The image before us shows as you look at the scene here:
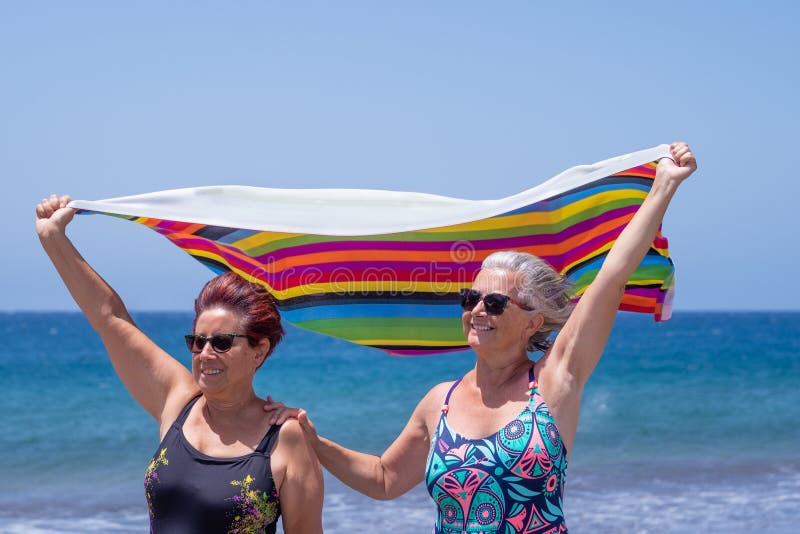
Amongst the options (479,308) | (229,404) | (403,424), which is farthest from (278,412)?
(403,424)

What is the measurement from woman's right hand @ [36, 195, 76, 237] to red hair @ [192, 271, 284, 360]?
2.06ft

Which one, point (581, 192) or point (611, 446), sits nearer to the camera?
point (581, 192)

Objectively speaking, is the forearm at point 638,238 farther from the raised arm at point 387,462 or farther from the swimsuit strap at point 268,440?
the swimsuit strap at point 268,440

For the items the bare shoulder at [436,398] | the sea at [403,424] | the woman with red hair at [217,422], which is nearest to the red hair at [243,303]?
the woman with red hair at [217,422]

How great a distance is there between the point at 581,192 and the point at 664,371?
30924mm

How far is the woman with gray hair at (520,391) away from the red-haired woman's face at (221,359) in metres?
0.17

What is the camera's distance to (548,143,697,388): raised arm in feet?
11.0

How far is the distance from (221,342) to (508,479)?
103 cm

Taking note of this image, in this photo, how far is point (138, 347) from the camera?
3.66 meters

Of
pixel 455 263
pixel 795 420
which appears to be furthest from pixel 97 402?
pixel 455 263

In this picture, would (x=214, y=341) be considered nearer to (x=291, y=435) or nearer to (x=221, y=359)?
(x=221, y=359)

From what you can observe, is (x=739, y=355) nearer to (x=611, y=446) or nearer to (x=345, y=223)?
(x=611, y=446)

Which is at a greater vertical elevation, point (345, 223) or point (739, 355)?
point (345, 223)

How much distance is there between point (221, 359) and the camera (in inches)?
134
